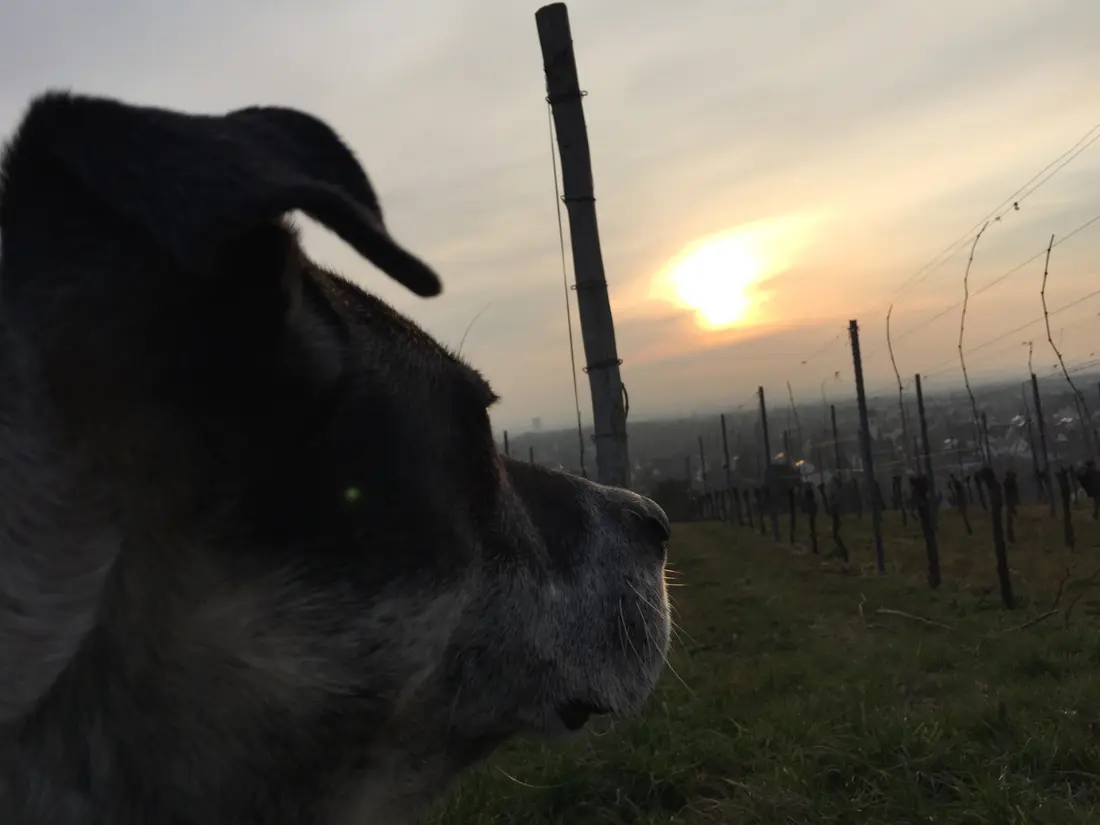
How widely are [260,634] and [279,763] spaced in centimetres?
21

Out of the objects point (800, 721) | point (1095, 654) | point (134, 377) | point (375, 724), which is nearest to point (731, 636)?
point (1095, 654)

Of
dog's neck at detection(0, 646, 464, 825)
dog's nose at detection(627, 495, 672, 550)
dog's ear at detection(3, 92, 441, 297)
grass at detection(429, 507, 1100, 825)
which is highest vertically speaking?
dog's ear at detection(3, 92, 441, 297)

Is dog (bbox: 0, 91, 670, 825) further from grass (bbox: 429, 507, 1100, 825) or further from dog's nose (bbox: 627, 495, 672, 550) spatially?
grass (bbox: 429, 507, 1100, 825)

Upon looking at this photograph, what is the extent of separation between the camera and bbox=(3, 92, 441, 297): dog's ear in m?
1.18

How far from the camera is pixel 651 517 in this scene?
2.43 meters

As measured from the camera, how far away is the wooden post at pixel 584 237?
14.9 ft

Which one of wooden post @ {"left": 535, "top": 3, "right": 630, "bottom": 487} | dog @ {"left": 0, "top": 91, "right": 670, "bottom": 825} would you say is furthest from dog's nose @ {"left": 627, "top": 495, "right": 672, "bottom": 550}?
wooden post @ {"left": 535, "top": 3, "right": 630, "bottom": 487}

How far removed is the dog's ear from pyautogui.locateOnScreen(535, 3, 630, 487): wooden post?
3.31m

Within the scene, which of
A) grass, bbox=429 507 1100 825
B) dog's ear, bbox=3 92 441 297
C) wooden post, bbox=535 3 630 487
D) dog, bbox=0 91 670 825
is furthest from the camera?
wooden post, bbox=535 3 630 487

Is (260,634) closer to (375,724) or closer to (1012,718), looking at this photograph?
(375,724)

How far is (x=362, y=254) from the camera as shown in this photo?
1.42m

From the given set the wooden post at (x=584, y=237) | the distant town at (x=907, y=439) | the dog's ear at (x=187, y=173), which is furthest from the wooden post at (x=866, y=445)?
the dog's ear at (x=187, y=173)

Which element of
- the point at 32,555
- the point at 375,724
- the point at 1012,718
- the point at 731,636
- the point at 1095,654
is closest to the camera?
the point at 32,555

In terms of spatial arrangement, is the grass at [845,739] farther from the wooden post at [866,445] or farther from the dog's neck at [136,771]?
the wooden post at [866,445]
